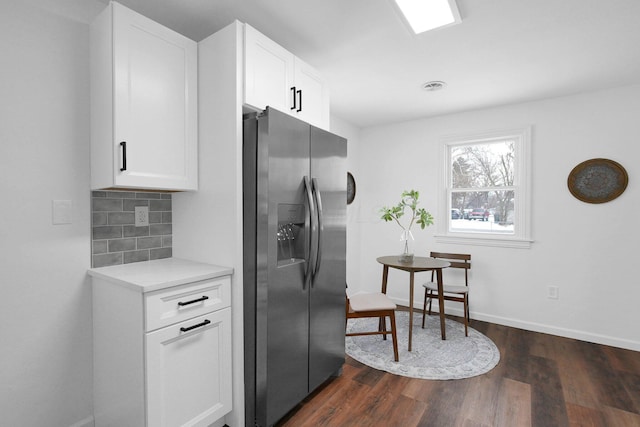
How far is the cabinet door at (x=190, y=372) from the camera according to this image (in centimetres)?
148

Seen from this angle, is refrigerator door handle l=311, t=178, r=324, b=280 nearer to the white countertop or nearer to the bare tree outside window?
the white countertop

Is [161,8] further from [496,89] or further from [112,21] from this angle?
[496,89]

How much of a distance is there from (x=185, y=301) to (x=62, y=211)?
834 mm

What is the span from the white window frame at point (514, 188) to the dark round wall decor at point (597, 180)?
401 mm

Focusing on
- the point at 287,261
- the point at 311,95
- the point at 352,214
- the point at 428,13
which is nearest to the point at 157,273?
the point at 287,261

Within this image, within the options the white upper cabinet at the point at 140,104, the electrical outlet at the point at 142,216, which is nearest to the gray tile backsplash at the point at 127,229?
the electrical outlet at the point at 142,216

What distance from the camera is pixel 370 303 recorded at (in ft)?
8.84

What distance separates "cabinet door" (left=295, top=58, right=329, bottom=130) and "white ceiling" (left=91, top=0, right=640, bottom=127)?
0.55ft


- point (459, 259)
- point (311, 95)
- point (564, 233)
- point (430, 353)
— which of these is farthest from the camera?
point (459, 259)

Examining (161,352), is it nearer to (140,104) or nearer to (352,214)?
(140,104)

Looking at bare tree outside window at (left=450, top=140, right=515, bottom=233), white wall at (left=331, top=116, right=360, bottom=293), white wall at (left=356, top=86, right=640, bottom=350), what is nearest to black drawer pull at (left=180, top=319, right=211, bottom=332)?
white wall at (left=331, top=116, right=360, bottom=293)

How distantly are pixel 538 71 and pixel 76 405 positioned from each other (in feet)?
13.1

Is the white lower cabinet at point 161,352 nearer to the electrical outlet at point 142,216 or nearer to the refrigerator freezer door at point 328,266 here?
the electrical outlet at point 142,216

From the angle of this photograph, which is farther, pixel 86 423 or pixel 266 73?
pixel 266 73
